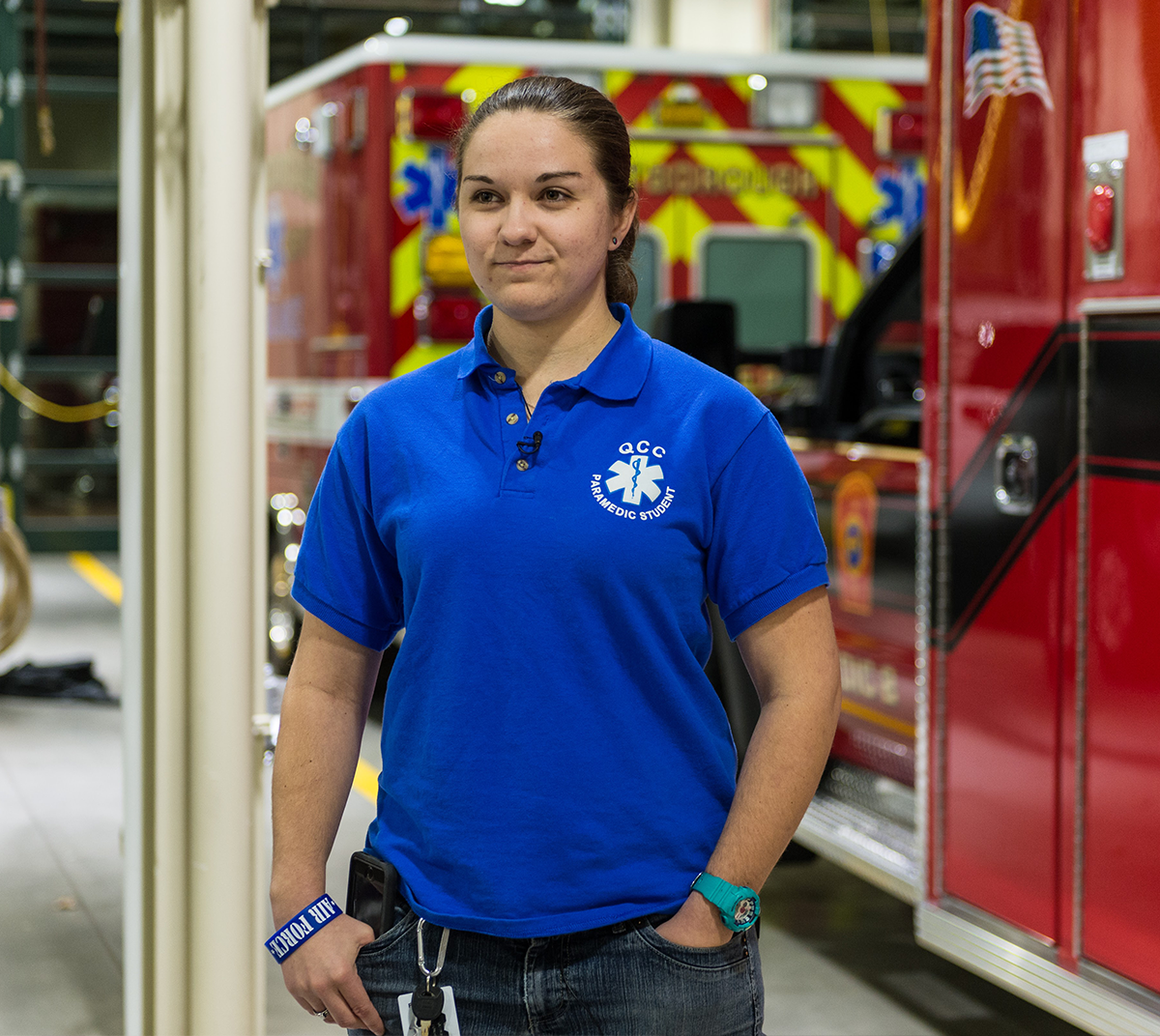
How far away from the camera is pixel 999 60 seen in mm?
3205

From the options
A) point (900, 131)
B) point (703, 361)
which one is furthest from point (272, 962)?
point (900, 131)

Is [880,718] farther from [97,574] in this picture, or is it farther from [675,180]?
[97,574]

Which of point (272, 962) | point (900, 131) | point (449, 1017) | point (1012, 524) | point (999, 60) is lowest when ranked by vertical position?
point (272, 962)

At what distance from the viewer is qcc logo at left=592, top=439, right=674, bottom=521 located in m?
1.61

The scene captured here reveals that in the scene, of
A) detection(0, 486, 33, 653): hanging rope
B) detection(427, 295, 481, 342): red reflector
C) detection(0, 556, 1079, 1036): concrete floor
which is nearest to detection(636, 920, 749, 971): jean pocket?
detection(0, 556, 1079, 1036): concrete floor

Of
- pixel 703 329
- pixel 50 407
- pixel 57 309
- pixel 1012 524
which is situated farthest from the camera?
pixel 57 309

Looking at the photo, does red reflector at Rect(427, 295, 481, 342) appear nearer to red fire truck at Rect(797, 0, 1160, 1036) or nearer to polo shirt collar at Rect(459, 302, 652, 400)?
red fire truck at Rect(797, 0, 1160, 1036)

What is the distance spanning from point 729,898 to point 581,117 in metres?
0.77

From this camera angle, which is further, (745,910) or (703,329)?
(703,329)

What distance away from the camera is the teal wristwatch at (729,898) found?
1.63 metres

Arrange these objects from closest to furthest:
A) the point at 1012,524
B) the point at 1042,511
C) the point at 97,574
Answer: the point at 1042,511 → the point at 1012,524 → the point at 97,574

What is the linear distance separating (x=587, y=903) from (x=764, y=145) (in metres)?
5.03

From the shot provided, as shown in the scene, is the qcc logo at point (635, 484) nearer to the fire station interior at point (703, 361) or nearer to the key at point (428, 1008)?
the key at point (428, 1008)

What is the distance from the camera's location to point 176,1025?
3.11 meters
